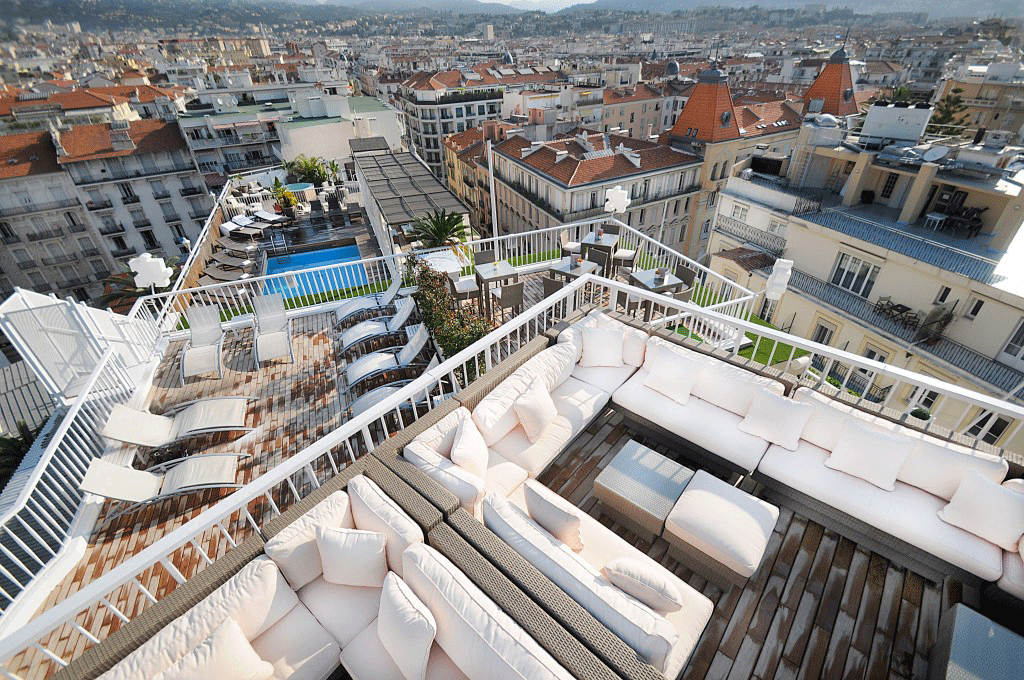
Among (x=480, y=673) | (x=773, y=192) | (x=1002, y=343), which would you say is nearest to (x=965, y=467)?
(x=480, y=673)

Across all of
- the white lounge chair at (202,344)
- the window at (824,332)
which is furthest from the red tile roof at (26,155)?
the window at (824,332)

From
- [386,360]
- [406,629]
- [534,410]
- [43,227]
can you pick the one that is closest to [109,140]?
[43,227]

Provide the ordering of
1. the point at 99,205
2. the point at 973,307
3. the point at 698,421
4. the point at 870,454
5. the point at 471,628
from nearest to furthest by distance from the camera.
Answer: the point at 471,628, the point at 870,454, the point at 698,421, the point at 973,307, the point at 99,205

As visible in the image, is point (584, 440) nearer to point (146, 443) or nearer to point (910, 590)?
point (910, 590)

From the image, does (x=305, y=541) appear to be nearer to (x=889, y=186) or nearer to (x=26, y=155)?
(x=889, y=186)

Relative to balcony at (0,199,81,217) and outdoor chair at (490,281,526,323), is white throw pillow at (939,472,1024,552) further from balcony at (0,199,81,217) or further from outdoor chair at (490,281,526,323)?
balcony at (0,199,81,217)

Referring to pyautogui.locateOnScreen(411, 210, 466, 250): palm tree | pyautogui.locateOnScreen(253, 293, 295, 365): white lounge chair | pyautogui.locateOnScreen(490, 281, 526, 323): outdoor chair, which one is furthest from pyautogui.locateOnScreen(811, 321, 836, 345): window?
pyautogui.locateOnScreen(253, 293, 295, 365): white lounge chair
